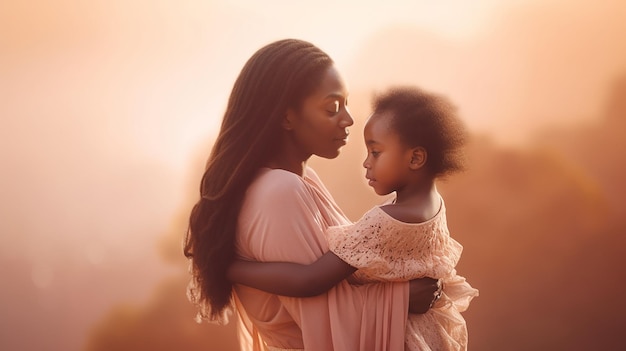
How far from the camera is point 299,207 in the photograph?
216cm

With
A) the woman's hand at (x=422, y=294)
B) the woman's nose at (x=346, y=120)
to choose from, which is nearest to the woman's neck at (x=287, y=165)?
the woman's nose at (x=346, y=120)

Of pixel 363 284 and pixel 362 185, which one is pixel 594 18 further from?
pixel 363 284

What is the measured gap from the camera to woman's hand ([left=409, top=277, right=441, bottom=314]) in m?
2.15

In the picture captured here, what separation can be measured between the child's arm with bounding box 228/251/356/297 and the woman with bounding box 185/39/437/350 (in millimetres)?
37

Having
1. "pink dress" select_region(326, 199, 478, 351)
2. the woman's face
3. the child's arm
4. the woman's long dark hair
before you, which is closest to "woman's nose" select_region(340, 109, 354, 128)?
the woman's face

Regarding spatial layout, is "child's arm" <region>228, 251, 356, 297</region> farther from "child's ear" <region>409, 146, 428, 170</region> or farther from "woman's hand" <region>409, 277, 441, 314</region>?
"child's ear" <region>409, 146, 428, 170</region>

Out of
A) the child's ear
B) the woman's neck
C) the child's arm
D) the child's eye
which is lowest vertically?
the child's arm

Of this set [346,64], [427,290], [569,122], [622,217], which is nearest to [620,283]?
[622,217]

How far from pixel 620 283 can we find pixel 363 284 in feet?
10.3

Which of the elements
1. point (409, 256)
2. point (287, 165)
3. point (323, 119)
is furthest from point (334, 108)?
point (409, 256)

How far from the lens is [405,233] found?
6.97 feet

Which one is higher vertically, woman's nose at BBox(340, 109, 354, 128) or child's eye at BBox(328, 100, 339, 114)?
child's eye at BBox(328, 100, 339, 114)

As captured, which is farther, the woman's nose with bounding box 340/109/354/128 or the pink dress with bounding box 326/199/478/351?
the woman's nose with bounding box 340/109/354/128

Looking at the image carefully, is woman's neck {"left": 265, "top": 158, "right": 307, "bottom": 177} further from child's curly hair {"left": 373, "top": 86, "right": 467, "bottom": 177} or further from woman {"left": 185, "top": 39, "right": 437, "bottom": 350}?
child's curly hair {"left": 373, "top": 86, "right": 467, "bottom": 177}
